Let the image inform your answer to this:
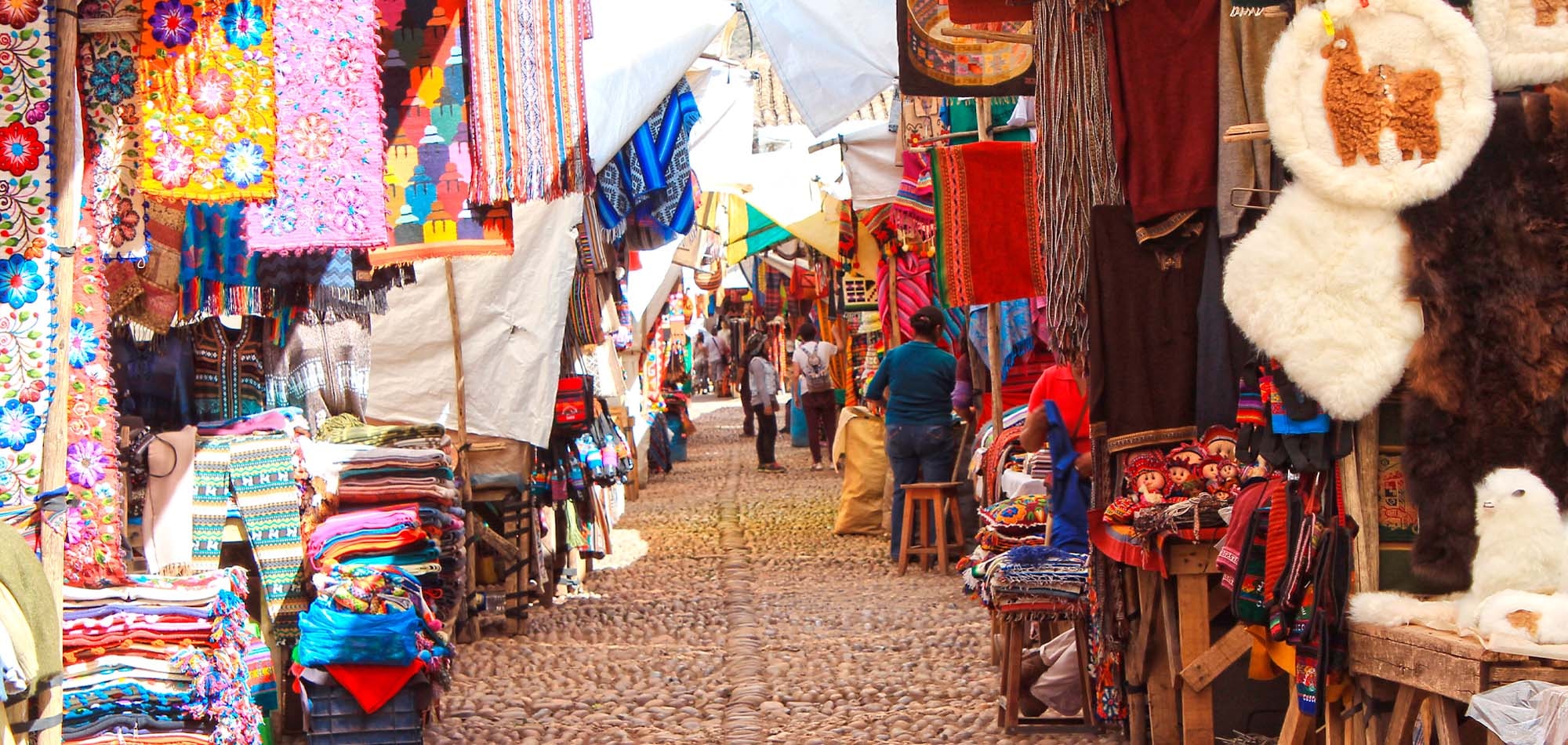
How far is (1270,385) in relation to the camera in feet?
13.6

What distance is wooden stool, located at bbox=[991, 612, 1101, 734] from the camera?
6242 mm

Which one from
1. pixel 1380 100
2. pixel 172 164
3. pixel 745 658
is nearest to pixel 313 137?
pixel 172 164

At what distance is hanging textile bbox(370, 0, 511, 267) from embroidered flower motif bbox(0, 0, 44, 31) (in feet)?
6.91

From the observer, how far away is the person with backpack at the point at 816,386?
18844mm

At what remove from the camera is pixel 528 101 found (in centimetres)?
680

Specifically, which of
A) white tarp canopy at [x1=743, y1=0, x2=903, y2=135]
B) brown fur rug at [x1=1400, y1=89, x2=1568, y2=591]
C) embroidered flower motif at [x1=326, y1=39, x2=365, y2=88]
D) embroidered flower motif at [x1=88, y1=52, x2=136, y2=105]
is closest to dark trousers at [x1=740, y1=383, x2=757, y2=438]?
white tarp canopy at [x1=743, y1=0, x2=903, y2=135]

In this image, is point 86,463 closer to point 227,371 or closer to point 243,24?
point 243,24

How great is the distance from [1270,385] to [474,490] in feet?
20.3

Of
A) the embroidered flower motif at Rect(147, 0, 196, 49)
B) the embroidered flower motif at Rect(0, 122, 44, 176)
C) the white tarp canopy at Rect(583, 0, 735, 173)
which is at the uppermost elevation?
Answer: the white tarp canopy at Rect(583, 0, 735, 173)

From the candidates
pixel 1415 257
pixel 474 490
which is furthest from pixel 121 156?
pixel 474 490

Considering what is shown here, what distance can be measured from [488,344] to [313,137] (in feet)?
15.1

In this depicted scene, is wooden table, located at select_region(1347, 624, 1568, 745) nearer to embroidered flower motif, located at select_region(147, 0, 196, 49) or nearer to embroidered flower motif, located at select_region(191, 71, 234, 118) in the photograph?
embroidered flower motif, located at select_region(191, 71, 234, 118)

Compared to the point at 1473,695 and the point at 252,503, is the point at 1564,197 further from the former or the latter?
the point at 252,503

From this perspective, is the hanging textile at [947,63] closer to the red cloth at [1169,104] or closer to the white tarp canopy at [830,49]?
the red cloth at [1169,104]
